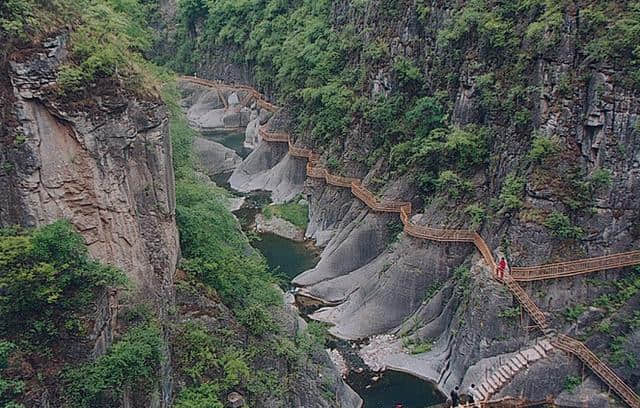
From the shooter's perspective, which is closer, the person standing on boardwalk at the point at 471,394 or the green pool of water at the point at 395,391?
the person standing on boardwalk at the point at 471,394

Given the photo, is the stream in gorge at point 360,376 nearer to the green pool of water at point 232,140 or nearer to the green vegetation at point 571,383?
the green vegetation at point 571,383

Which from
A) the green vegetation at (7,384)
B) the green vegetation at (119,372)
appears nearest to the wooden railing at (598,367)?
the green vegetation at (119,372)

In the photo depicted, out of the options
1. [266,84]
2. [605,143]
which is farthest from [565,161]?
[266,84]

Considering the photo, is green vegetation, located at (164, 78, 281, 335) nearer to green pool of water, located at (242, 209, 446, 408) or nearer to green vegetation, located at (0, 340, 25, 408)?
green pool of water, located at (242, 209, 446, 408)

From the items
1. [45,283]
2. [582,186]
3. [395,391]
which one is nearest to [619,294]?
[582,186]

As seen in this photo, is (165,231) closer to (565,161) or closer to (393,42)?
(565,161)

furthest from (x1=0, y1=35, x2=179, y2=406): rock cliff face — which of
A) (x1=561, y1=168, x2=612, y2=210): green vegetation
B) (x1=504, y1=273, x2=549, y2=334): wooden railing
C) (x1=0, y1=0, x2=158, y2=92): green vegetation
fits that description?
(x1=561, y1=168, x2=612, y2=210): green vegetation
